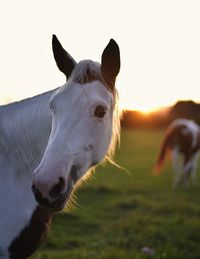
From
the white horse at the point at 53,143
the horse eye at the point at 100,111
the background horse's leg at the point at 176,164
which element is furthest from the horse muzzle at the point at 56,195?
the background horse's leg at the point at 176,164

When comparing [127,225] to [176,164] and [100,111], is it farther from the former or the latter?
[176,164]

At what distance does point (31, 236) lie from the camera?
352 centimetres

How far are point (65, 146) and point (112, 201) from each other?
727 centimetres

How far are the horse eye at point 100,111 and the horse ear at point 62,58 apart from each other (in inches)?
17.5

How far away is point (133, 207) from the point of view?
374 inches

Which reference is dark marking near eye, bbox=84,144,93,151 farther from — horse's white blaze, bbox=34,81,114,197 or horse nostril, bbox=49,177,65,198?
horse nostril, bbox=49,177,65,198

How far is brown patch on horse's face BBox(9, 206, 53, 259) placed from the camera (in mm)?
3471

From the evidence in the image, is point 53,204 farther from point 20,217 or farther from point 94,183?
point 94,183

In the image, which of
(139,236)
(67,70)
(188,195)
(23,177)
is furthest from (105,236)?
(188,195)

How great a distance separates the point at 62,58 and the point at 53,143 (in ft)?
2.67

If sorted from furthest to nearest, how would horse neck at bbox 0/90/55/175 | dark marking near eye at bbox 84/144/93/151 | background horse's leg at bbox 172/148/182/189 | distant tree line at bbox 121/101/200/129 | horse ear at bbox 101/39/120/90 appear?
1. distant tree line at bbox 121/101/200/129
2. background horse's leg at bbox 172/148/182/189
3. horse neck at bbox 0/90/55/175
4. horse ear at bbox 101/39/120/90
5. dark marking near eye at bbox 84/144/93/151

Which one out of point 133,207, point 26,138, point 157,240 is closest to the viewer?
point 26,138

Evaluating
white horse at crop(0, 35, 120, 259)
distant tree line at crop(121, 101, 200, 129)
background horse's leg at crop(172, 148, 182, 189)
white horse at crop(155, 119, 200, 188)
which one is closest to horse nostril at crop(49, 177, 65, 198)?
white horse at crop(0, 35, 120, 259)

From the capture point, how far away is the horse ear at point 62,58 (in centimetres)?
346
